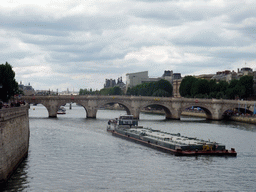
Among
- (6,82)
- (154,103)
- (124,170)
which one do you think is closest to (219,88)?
(154,103)

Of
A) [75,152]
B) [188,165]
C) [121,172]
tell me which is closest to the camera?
[121,172]

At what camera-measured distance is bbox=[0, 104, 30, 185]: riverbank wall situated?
1384 inches

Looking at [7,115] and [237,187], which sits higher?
[7,115]

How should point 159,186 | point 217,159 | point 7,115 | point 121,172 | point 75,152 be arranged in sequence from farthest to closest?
point 75,152, point 217,159, point 121,172, point 159,186, point 7,115

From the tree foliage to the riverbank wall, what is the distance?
121m

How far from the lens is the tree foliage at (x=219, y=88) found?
526 ft

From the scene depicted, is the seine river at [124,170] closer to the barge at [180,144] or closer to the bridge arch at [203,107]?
the barge at [180,144]

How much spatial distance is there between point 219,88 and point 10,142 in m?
143

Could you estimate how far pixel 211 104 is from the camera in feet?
447

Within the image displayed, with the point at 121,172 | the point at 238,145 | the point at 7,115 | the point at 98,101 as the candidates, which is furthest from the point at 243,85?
the point at 7,115

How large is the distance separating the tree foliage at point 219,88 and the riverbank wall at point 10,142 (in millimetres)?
120769

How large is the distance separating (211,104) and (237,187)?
9699 cm

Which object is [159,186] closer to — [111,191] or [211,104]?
[111,191]

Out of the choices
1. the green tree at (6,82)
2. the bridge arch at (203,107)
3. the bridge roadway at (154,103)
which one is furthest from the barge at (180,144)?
the bridge arch at (203,107)
